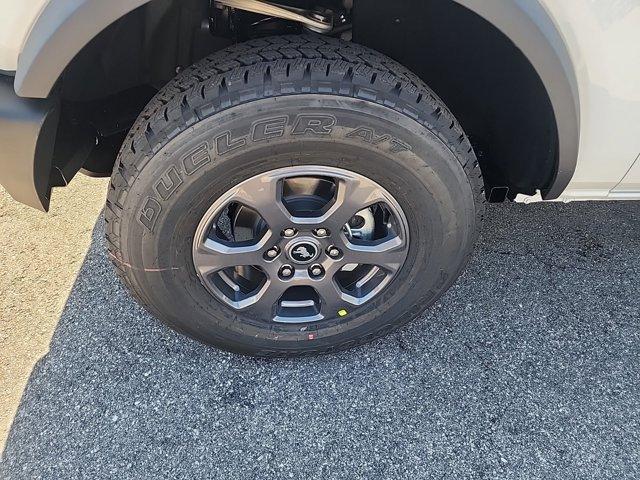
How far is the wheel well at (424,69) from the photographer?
1762mm

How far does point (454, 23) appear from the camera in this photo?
181 cm

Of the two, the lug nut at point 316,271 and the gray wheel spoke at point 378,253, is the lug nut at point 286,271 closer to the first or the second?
the lug nut at point 316,271

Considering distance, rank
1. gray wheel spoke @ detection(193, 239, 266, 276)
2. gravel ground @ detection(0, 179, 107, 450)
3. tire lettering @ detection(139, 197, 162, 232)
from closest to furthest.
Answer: tire lettering @ detection(139, 197, 162, 232)
gray wheel spoke @ detection(193, 239, 266, 276)
gravel ground @ detection(0, 179, 107, 450)

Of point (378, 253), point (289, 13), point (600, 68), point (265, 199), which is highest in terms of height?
point (600, 68)

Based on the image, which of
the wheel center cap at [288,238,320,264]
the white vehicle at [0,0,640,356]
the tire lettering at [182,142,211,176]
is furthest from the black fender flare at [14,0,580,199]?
the wheel center cap at [288,238,320,264]

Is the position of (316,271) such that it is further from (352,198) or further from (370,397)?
(370,397)

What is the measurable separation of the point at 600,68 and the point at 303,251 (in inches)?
40.4

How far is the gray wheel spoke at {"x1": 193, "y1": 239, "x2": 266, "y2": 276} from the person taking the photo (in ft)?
5.89

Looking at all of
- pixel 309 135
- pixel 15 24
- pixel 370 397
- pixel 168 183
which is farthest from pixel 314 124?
pixel 370 397

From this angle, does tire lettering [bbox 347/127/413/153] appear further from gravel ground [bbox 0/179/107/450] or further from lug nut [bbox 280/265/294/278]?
gravel ground [bbox 0/179/107/450]

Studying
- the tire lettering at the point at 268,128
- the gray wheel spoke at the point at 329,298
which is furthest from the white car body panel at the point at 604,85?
the gray wheel spoke at the point at 329,298

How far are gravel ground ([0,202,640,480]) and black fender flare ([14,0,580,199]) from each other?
981 millimetres

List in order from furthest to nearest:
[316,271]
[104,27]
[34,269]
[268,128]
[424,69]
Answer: [34,269] < [424,69] < [316,271] < [268,128] < [104,27]

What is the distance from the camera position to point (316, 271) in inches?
75.3
